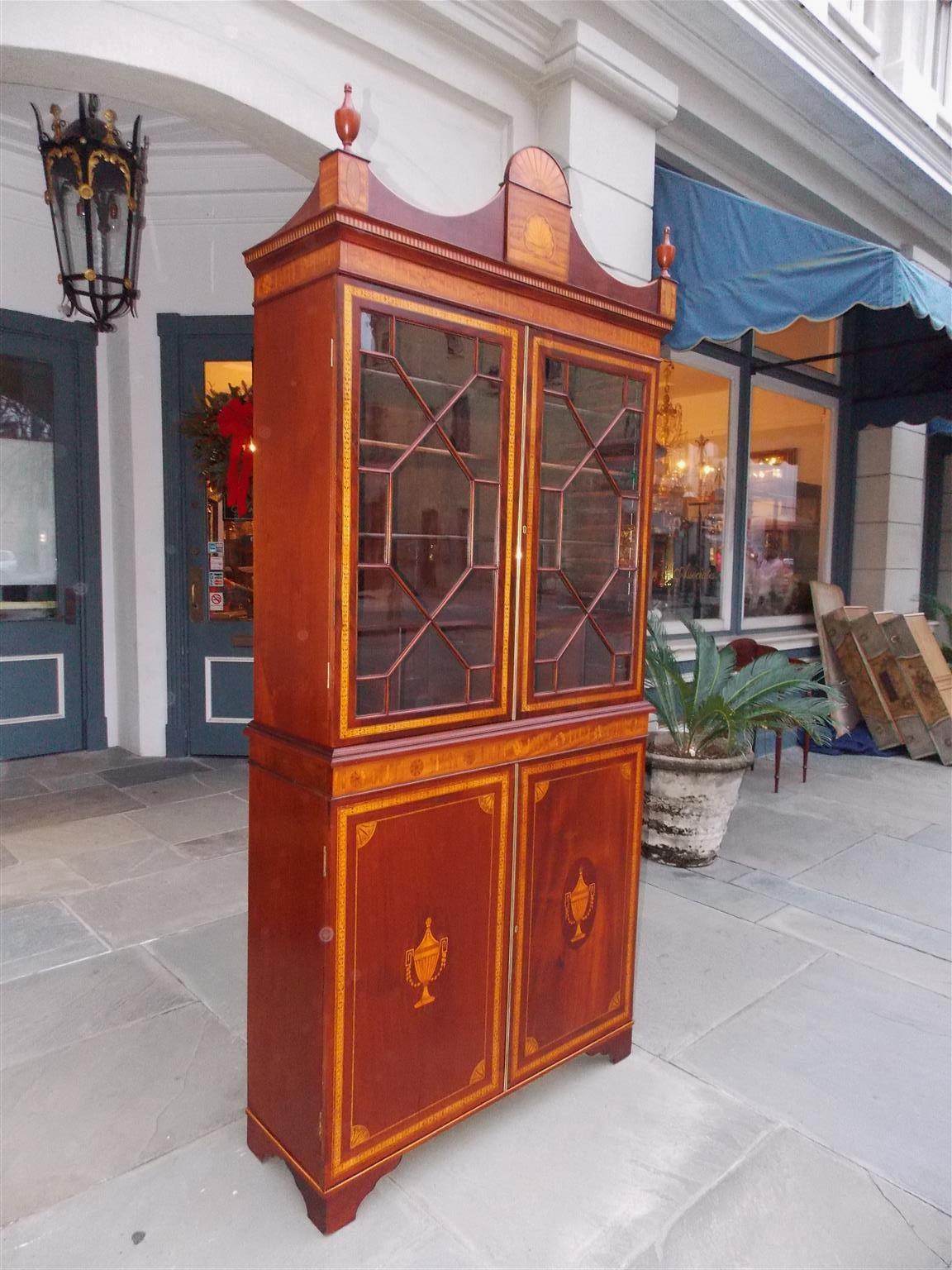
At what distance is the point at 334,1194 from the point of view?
185 cm

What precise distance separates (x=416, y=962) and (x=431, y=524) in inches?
Answer: 42.1

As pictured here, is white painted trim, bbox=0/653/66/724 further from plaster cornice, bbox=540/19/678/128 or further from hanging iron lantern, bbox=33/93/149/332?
plaster cornice, bbox=540/19/678/128

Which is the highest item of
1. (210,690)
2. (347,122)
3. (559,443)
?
(347,122)

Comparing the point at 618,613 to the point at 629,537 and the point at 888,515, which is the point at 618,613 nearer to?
the point at 629,537

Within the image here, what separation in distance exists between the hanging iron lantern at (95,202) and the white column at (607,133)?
181 cm

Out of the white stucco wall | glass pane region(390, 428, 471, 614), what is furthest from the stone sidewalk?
the white stucco wall

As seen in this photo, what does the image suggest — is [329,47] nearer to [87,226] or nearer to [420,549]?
[87,226]

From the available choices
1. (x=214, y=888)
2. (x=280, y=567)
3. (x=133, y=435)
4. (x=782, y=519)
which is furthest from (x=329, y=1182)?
(x=782, y=519)

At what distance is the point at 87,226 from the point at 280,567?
2.35 metres

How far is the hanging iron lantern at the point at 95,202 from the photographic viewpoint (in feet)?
10.6

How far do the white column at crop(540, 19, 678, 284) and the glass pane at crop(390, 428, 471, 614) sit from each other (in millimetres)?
2293

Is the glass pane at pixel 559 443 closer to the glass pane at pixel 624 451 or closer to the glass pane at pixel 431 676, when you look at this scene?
the glass pane at pixel 624 451

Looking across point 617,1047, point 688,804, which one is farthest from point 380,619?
point 688,804

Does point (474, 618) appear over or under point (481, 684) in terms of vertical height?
over
